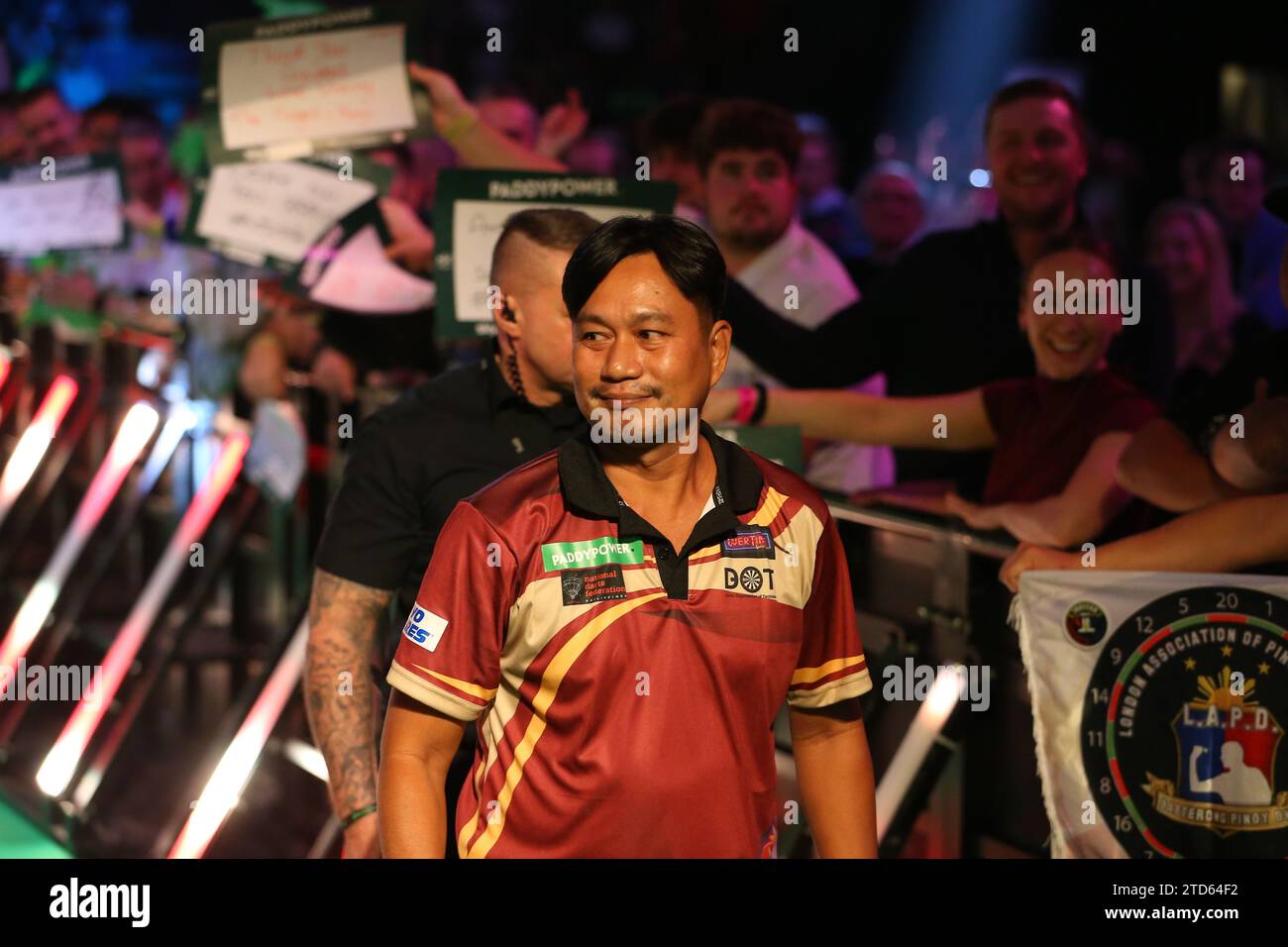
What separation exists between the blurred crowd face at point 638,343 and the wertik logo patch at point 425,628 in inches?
15.6

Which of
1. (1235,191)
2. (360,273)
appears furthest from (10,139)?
(1235,191)

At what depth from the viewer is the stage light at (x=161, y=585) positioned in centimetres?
649

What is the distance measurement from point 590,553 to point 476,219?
218cm

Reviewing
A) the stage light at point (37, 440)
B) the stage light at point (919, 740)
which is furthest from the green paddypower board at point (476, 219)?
the stage light at point (37, 440)

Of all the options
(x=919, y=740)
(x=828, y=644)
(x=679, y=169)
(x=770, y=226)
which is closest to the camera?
(x=828, y=644)

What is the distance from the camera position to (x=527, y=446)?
341 cm

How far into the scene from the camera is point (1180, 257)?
556cm

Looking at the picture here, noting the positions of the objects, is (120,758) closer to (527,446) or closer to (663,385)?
(527,446)

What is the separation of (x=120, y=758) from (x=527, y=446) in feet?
12.0

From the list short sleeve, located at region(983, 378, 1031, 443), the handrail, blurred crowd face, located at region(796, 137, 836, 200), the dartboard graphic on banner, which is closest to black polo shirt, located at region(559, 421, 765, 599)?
the handrail

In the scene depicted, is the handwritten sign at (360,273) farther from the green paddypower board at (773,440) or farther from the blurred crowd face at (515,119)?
the green paddypower board at (773,440)

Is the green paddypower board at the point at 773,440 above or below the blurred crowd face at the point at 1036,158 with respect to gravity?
below

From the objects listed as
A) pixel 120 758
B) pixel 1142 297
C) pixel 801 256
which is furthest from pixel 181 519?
pixel 1142 297

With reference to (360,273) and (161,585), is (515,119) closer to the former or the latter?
(360,273)
